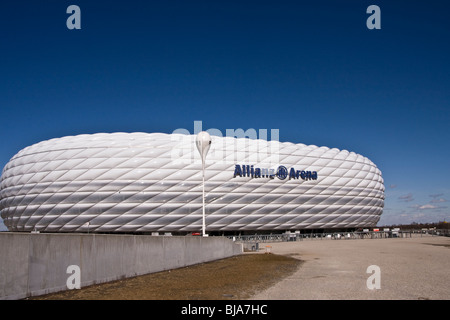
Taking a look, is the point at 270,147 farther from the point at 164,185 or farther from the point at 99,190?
the point at 99,190

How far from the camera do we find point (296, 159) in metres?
52.6

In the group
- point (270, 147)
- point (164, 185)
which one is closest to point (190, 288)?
point (164, 185)

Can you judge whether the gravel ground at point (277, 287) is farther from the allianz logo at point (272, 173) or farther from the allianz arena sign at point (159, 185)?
the allianz logo at point (272, 173)

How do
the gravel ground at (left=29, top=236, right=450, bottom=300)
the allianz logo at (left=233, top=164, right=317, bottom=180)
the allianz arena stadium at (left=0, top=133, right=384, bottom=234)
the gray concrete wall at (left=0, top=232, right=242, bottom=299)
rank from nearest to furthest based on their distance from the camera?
the gray concrete wall at (left=0, top=232, right=242, bottom=299)
the gravel ground at (left=29, top=236, right=450, bottom=300)
the allianz arena stadium at (left=0, top=133, right=384, bottom=234)
the allianz logo at (left=233, top=164, right=317, bottom=180)

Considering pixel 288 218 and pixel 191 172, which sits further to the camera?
pixel 288 218

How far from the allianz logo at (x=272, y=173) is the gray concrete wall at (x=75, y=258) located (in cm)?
3174

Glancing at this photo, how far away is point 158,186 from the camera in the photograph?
45.7 meters

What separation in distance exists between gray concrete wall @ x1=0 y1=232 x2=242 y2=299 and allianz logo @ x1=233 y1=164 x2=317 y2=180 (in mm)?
31745

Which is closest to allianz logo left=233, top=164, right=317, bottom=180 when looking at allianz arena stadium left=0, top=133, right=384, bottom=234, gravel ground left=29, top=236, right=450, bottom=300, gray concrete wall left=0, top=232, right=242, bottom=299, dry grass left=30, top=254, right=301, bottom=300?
allianz arena stadium left=0, top=133, right=384, bottom=234

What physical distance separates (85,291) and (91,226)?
38.3 m

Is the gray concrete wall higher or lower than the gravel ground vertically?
higher

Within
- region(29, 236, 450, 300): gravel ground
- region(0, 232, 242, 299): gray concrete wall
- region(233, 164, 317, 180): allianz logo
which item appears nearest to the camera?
region(0, 232, 242, 299): gray concrete wall

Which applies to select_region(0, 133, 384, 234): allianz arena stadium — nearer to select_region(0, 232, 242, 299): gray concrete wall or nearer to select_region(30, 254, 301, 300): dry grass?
select_region(0, 232, 242, 299): gray concrete wall

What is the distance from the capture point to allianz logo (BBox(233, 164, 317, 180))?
4850 cm
